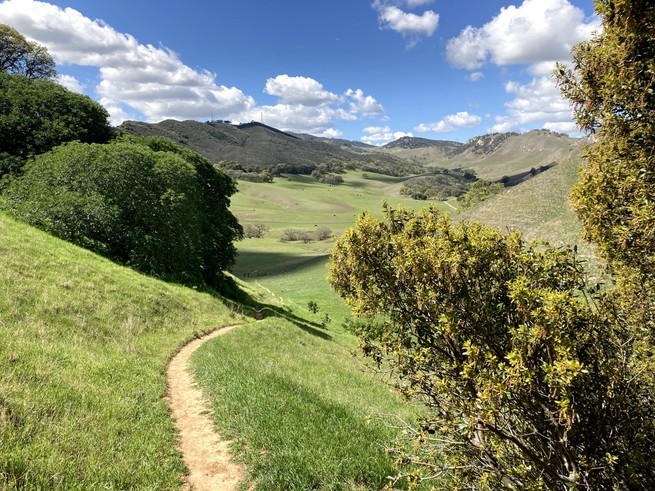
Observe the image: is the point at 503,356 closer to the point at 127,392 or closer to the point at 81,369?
the point at 127,392

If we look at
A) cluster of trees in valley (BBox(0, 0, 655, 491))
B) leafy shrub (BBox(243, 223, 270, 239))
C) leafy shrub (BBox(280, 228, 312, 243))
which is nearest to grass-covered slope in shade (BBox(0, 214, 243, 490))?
cluster of trees in valley (BBox(0, 0, 655, 491))

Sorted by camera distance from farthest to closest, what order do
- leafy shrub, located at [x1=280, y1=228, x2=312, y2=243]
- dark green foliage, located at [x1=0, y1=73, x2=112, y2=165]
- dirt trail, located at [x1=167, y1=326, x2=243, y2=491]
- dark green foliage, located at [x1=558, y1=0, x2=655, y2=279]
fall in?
1. leafy shrub, located at [x1=280, y1=228, x2=312, y2=243]
2. dark green foliage, located at [x1=0, y1=73, x2=112, y2=165]
3. dirt trail, located at [x1=167, y1=326, x2=243, y2=491]
4. dark green foliage, located at [x1=558, y1=0, x2=655, y2=279]

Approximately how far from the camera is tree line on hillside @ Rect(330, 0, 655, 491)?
13.3 feet

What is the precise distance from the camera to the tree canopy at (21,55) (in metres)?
49.6

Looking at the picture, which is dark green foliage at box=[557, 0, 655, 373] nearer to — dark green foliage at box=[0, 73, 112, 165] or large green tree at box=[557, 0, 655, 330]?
large green tree at box=[557, 0, 655, 330]

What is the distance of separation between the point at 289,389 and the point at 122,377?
4904 mm

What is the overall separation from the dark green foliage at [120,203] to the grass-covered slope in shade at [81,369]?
13.0 feet

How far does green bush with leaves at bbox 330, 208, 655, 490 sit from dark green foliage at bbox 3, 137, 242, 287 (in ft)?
79.7

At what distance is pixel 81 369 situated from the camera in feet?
32.4

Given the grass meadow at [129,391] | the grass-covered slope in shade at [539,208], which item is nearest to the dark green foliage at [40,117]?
the grass meadow at [129,391]

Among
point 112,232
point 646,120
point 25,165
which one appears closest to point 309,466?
point 646,120

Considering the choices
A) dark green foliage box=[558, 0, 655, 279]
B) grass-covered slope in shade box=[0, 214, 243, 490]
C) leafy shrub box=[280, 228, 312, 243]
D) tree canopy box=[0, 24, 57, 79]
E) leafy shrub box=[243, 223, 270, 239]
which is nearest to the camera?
dark green foliage box=[558, 0, 655, 279]

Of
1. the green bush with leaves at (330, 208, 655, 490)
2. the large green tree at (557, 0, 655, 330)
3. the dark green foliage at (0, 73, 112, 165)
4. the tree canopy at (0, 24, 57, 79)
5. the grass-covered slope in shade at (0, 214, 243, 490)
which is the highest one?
the tree canopy at (0, 24, 57, 79)

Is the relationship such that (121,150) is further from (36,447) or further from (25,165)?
(36,447)
